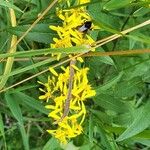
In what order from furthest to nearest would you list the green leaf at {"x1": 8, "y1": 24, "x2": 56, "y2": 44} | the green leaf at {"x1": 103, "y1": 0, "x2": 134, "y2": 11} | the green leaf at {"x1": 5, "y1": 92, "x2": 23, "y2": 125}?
the green leaf at {"x1": 5, "y1": 92, "x2": 23, "y2": 125}
the green leaf at {"x1": 8, "y1": 24, "x2": 56, "y2": 44}
the green leaf at {"x1": 103, "y1": 0, "x2": 134, "y2": 11}

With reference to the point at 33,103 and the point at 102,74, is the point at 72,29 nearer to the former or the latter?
the point at 33,103

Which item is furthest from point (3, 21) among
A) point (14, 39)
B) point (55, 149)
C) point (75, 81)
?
point (75, 81)

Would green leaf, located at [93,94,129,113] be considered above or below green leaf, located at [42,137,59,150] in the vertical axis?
above

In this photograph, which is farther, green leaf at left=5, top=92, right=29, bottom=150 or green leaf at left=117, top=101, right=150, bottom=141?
green leaf at left=5, top=92, right=29, bottom=150

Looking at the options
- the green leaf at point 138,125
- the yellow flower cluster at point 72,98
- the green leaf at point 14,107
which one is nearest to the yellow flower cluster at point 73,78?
the yellow flower cluster at point 72,98

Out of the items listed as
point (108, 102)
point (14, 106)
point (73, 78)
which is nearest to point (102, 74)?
point (108, 102)

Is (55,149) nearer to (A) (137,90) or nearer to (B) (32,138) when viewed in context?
Answer: (A) (137,90)

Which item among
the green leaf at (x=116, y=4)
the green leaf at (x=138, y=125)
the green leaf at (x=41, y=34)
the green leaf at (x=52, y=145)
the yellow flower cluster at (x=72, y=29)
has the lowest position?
the green leaf at (x=52, y=145)

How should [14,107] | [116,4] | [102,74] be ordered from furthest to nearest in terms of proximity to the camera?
1. [102,74]
2. [14,107]
3. [116,4]

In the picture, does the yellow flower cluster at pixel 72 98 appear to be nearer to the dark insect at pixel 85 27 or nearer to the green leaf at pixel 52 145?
the dark insect at pixel 85 27

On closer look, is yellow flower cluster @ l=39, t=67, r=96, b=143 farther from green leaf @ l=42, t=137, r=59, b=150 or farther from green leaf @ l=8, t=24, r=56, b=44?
green leaf @ l=42, t=137, r=59, b=150

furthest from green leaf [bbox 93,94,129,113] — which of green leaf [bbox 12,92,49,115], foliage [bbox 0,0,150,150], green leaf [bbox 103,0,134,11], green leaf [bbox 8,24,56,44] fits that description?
green leaf [bbox 103,0,134,11]
